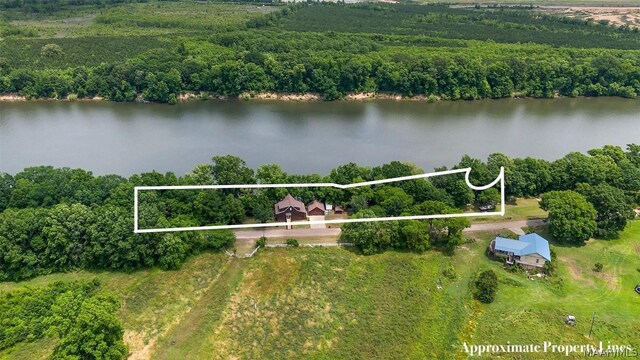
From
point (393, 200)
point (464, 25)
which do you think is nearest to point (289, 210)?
point (393, 200)

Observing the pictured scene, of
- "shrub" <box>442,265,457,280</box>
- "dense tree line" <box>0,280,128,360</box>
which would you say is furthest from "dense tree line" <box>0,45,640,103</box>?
"dense tree line" <box>0,280,128,360</box>

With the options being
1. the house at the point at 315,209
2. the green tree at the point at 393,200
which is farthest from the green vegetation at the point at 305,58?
the green tree at the point at 393,200

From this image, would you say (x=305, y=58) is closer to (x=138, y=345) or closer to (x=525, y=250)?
(x=525, y=250)

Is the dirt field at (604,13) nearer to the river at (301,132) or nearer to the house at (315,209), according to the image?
the river at (301,132)

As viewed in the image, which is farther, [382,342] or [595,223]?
[595,223]

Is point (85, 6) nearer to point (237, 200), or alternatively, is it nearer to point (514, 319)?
point (237, 200)

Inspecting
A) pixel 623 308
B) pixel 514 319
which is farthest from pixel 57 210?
pixel 623 308

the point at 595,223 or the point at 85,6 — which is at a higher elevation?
the point at 85,6
